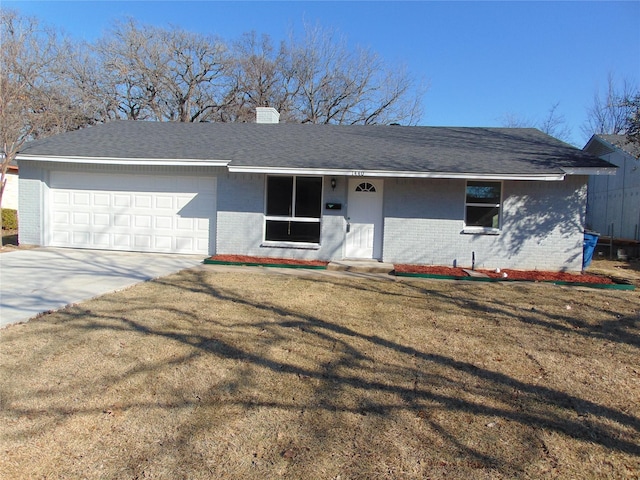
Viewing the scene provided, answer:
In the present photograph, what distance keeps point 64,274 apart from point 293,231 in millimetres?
5450

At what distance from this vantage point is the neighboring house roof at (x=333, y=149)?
10.2 meters

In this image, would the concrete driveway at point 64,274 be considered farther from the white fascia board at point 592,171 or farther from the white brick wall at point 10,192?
the white brick wall at point 10,192

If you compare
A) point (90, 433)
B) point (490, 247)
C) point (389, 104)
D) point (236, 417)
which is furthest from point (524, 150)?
point (389, 104)

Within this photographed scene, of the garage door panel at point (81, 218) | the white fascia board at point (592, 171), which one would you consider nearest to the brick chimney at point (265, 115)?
the garage door panel at point (81, 218)

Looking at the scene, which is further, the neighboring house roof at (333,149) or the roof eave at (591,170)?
the neighboring house roof at (333,149)

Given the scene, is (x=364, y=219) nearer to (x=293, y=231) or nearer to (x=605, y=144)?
(x=293, y=231)

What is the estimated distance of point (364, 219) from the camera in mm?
11312

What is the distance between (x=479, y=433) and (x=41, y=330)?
4.94 meters

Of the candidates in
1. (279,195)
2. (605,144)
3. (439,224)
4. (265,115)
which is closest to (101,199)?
(279,195)

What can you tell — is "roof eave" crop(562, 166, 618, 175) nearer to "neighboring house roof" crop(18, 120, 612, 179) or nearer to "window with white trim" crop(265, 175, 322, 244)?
"neighboring house roof" crop(18, 120, 612, 179)

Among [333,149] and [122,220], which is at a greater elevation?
[333,149]

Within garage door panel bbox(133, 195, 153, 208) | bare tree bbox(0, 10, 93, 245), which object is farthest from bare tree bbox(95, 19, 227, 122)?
garage door panel bbox(133, 195, 153, 208)

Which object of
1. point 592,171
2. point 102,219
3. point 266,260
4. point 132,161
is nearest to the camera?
point 592,171

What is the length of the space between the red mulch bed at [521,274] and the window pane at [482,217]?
1.28m
